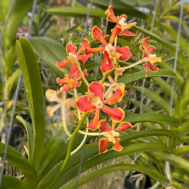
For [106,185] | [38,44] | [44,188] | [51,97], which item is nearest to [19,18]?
[38,44]

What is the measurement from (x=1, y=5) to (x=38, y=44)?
18 cm

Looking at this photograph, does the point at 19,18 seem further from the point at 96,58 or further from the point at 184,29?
the point at 184,29

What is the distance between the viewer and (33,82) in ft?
0.99

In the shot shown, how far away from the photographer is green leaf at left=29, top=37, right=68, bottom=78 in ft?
1.08

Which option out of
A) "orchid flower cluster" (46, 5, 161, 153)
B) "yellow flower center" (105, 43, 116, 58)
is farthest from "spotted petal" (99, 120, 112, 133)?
"yellow flower center" (105, 43, 116, 58)

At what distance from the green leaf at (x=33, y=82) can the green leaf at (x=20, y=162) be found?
0.13 feet

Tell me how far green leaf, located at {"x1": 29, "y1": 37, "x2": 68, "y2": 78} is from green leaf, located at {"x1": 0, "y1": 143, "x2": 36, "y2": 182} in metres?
0.17

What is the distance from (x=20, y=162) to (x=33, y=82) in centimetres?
15

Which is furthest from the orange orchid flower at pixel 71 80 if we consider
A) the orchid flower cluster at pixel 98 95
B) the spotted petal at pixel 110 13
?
the spotted petal at pixel 110 13

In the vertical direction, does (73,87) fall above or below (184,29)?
below

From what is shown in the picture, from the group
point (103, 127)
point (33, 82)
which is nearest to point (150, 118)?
point (103, 127)

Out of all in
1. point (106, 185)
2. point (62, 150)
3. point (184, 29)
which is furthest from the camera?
point (184, 29)

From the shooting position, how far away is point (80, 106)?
0.91 ft

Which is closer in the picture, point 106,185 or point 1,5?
point 1,5
